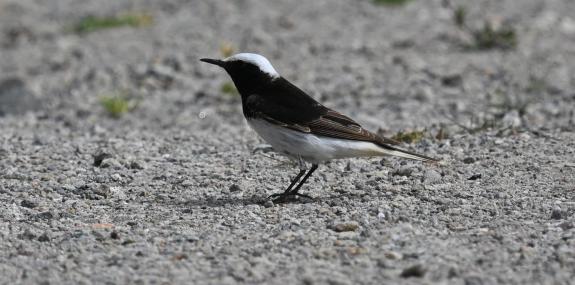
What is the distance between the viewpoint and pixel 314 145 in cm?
737

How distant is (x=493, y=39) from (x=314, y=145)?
7.34 m

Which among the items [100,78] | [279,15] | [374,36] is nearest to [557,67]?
[374,36]

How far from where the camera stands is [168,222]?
22.4 feet

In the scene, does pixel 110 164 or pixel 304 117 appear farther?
pixel 110 164

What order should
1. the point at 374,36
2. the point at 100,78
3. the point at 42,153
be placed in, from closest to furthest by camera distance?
the point at 42,153 → the point at 100,78 → the point at 374,36

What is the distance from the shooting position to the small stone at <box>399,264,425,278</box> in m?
5.45

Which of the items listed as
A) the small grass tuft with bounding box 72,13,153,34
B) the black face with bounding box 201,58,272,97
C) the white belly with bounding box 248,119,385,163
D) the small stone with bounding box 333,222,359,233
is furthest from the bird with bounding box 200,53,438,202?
the small grass tuft with bounding box 72,13,153,34

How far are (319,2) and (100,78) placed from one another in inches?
191

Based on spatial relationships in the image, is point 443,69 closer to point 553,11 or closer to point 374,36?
point 374,36

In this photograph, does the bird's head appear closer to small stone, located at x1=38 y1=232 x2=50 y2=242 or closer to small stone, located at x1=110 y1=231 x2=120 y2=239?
small stone, located at x1=110 y1=231 x2=120 y2=239

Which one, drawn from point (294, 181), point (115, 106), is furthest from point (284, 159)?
point (115, 106)

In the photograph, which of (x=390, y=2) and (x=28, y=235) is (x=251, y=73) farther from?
(x=390, y=2)

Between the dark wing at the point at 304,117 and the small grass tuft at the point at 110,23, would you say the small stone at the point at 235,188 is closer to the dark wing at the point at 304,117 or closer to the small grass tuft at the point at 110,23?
the dark wing at the point at 304,117

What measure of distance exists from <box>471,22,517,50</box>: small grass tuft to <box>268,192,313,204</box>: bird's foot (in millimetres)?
7210
